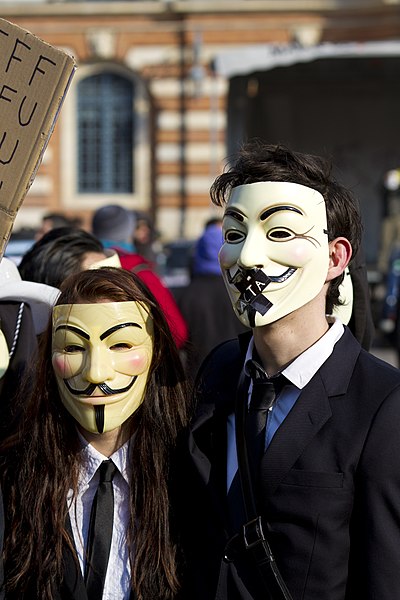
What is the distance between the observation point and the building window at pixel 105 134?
2331 cm

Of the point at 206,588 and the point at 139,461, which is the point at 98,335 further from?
the point at 206,588

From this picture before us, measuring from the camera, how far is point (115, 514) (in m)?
2.73

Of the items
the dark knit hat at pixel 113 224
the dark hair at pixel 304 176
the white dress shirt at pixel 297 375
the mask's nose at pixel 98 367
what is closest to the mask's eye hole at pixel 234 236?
the dark hair at pixel 304 176

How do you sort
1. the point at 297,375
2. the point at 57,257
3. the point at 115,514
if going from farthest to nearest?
the point at 57,257
the point at 115,514
the point at 297,375

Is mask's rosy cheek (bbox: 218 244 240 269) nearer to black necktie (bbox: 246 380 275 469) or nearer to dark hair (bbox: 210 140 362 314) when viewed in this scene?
dark hair (bbox: 210 140 362 314)

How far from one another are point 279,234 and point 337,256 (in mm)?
164

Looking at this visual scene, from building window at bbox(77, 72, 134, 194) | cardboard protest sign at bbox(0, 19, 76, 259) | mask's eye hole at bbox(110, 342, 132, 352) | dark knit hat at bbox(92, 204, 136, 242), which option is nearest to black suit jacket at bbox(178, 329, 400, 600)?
mask's eye hole at bbox(110, 342, 132, 352)

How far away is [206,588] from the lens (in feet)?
8.32

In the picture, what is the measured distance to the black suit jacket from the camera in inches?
90.9

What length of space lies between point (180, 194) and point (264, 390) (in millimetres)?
20261

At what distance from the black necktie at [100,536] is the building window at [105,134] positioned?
21012 millimetres

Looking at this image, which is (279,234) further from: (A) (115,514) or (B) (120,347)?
(A) (115,514)

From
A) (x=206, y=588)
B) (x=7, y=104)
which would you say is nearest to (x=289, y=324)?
(x=206, y=588)

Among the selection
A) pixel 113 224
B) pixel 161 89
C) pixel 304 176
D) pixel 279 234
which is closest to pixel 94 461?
pixel 279 234
